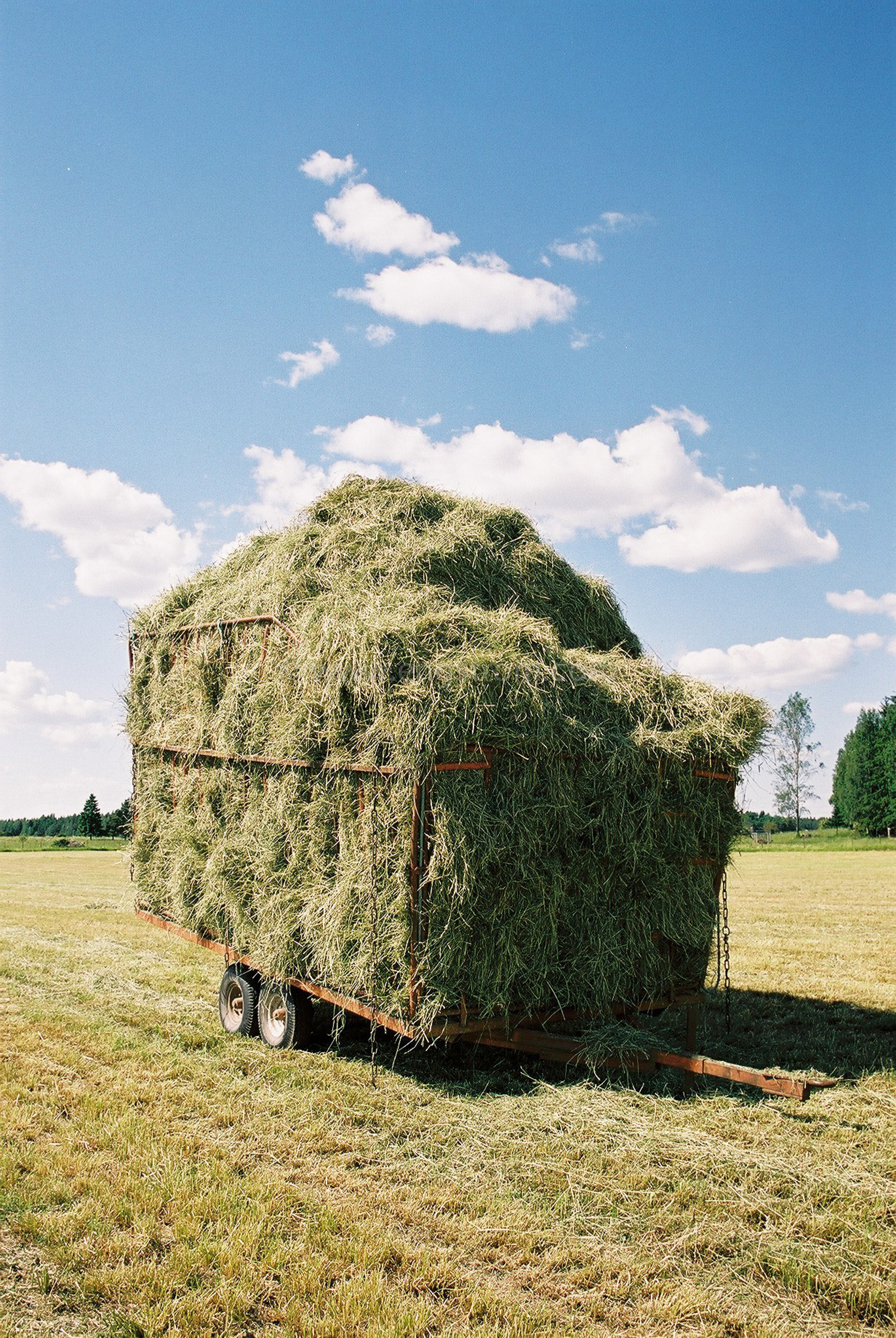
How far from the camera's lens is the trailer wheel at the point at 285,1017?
7664mm

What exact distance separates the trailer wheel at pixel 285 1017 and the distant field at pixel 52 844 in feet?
128

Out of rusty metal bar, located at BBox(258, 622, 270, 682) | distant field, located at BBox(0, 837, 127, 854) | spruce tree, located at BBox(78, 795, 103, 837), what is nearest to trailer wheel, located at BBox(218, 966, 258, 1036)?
rusty metal bar, located at BBox(258, 622, 270, 682)

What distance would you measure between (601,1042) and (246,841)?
3.49 m

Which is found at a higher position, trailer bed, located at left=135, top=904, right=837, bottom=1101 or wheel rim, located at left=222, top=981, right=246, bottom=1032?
trailer bed, located at left=135, top=904, right=837, bottom=1101

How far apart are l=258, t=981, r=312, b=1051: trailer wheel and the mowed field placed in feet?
0.55

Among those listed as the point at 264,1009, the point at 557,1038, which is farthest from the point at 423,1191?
the point at 264,1009

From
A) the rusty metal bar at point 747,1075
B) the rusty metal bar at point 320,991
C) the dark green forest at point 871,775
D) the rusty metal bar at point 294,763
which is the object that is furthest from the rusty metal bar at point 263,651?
the dark green forest at point 871,775

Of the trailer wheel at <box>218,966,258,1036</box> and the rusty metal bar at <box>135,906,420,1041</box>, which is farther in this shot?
the trailer wheel at <box>218,966,258,1036</box>

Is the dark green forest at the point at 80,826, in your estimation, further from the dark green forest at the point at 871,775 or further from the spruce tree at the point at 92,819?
the dark green forest at the point at 871,775

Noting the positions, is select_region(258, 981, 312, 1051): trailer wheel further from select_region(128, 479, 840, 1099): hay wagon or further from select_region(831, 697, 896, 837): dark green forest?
select_region(831, 697, 896, 837): dark green forest

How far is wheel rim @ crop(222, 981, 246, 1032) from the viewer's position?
8.57m

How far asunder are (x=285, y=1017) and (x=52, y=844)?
1719 inches

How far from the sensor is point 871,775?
237 ft

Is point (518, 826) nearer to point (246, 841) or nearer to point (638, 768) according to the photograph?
point (638, 768)
